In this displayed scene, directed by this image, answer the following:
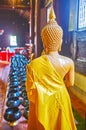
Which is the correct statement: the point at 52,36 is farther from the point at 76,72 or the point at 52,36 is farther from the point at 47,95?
the point at 76,72

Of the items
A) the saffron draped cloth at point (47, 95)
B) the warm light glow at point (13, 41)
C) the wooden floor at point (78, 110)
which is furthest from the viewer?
the warm light glow at point (13, 41)

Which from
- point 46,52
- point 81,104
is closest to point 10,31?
point 81,104

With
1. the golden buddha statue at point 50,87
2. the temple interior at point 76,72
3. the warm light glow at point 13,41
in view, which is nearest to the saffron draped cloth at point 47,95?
the golden buddha statue at point 50,87

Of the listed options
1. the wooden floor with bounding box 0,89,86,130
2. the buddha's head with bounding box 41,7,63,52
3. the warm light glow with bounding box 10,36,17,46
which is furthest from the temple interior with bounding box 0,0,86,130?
the warm light glow with bounding box 10,36,17,46

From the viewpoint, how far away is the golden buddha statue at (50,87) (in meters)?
1.37

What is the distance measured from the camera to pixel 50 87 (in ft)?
4.65

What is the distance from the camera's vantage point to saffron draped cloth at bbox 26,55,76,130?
1.37 metres

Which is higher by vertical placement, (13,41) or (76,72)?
(13,41)

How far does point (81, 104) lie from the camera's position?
10.5ft

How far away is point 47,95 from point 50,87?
6 centimetres

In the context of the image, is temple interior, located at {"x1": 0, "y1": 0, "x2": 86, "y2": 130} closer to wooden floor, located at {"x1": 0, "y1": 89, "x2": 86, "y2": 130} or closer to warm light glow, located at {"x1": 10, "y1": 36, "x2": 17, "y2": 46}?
wooden floor, located at {"x1": 0, "y1": 89, "x2": 86, "y2": 130}

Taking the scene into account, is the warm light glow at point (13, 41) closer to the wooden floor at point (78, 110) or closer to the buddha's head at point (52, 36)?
the wooden floor at point (78, 110)

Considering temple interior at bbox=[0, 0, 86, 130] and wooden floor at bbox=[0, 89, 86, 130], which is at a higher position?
temple interior at bbox=[0, 0, 86, 130]

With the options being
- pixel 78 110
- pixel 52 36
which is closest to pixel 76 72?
pixel 78 110
